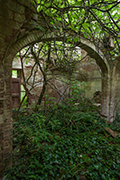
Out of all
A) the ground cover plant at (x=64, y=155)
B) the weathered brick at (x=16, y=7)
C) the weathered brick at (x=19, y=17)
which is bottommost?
the ground cover plant at (x=64, y=155)

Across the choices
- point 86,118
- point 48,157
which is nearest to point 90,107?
point 86,118

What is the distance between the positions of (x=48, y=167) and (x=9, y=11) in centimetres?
365

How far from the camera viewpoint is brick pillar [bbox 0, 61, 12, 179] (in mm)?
2606

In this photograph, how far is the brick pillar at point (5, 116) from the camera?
2606 mm

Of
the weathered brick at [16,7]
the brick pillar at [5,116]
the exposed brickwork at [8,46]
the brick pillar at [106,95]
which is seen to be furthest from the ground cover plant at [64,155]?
the weathered brick at [16,7]

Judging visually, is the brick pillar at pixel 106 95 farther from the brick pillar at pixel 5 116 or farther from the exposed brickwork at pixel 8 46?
the brick pillar at pixel 5 116

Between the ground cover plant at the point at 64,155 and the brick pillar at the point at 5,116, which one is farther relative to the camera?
the ground cover plant at the point at 64,155

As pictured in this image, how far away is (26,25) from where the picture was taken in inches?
108

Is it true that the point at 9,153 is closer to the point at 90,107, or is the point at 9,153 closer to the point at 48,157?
the point at 48,157

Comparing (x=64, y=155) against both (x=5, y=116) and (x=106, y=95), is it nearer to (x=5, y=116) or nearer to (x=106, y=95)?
(x=5, y=116)

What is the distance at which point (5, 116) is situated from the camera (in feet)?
9.06

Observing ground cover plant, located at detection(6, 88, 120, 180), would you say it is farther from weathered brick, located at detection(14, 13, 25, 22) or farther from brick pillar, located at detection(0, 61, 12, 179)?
weathered brick, located at detection(14, 13, 25, 22)

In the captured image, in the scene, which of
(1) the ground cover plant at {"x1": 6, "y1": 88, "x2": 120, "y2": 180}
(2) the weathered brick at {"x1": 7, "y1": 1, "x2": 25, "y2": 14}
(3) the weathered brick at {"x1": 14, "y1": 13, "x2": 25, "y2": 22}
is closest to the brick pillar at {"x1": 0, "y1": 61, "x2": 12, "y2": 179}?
(1) the ground cover plant at {"x1": 6, "y1": 88, "x2": 120, "y2": 180}

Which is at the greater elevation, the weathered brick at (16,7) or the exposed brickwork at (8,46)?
the weathered brick at (16,7)
